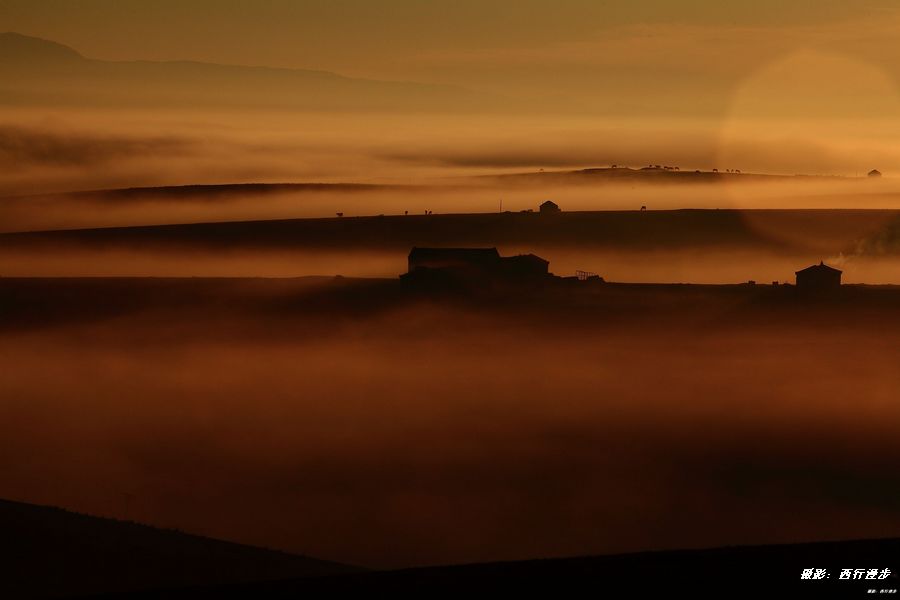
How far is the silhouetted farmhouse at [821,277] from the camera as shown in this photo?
66.7m

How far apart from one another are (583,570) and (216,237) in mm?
117576

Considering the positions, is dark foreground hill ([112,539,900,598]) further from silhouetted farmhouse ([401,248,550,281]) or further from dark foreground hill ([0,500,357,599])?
silhouetted farmhouse ([401,248,550,281])

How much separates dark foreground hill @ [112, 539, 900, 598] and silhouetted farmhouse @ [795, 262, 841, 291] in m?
59.0

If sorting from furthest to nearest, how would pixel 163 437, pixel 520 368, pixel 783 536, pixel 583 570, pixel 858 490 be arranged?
pixel 520 368
pixel 163 437
pixel 858 490
pixel 783 536
pixel 583 570

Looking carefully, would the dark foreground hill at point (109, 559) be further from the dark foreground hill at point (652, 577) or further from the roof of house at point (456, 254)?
the roof of house at point (456, 254)

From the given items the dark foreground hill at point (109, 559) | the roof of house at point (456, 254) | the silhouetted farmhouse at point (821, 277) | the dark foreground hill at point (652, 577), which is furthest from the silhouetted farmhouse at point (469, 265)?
the dark foreground hill at point (652, 577)

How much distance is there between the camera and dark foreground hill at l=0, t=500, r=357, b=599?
65.7 ft

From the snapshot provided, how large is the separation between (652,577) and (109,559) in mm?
14180

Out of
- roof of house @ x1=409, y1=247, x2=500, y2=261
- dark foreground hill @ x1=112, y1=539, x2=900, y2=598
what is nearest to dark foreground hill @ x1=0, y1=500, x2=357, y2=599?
dark foreground hill @ x1=112, y1=539, x2=900, y2=598

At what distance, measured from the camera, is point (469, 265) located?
70.4m

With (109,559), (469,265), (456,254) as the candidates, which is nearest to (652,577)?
(109,559)

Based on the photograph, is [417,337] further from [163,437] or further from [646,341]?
[163,437]

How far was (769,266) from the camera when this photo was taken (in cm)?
11606

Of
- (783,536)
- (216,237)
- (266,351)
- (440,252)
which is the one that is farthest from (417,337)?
(216,237)
